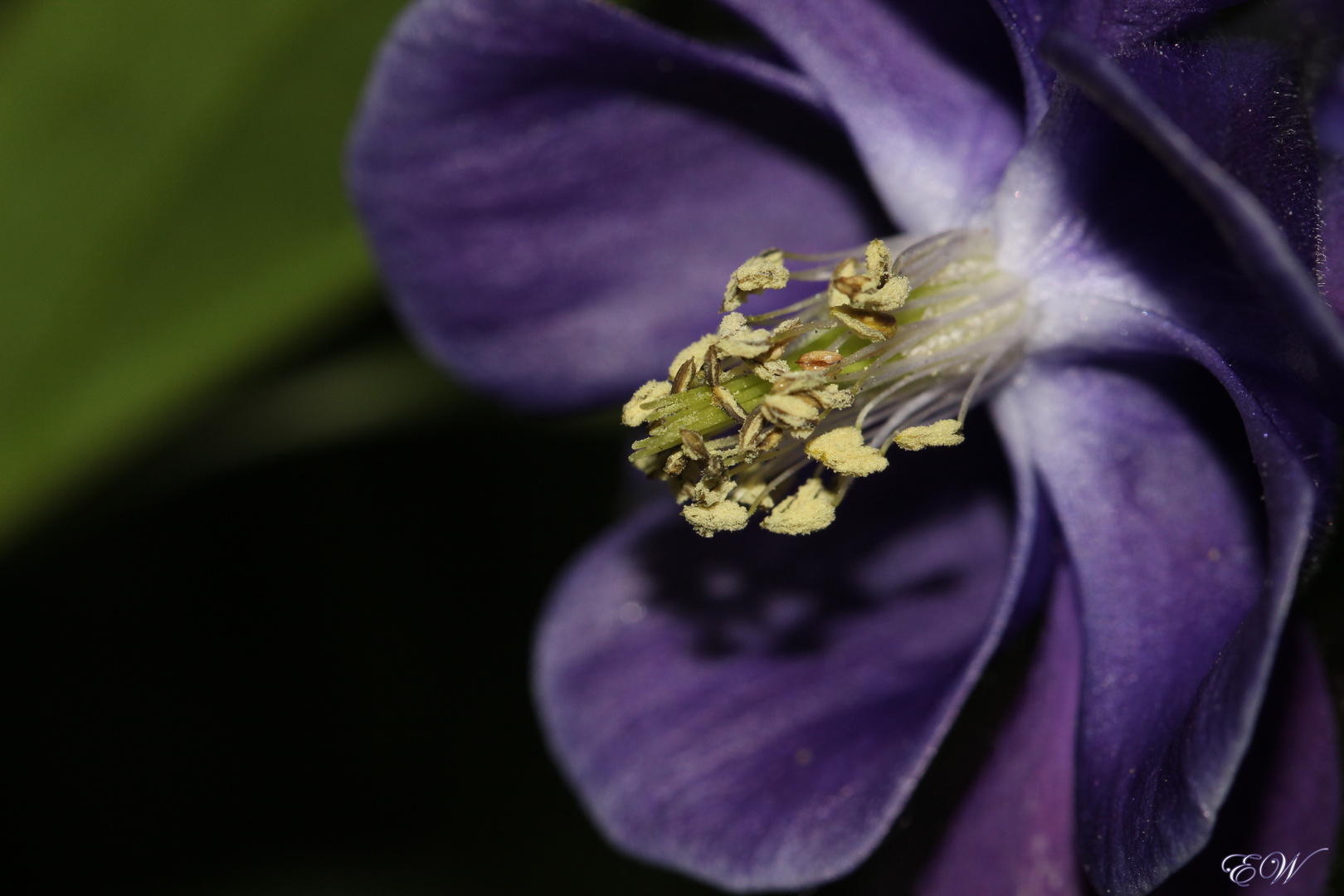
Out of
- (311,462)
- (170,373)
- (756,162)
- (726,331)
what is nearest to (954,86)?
(756,162)

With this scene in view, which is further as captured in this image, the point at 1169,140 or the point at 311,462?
the point at 311,462

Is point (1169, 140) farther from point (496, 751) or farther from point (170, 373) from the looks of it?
point (496, 751)

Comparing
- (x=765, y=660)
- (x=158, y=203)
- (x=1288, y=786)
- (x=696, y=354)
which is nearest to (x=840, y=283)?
(x=696, y=354)

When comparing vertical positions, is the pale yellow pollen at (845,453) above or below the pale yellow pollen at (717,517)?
above

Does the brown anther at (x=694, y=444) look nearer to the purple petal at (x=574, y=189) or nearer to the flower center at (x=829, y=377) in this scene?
the flower center at (x=829, y=377)

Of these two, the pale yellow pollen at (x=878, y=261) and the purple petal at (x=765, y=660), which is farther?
the purple petal at (x=765, y=660)

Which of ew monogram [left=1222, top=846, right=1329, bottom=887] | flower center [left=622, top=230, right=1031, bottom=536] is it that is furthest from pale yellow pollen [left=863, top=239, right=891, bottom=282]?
ew monogram [left=1222, top=846, right=1329, bottom=887]

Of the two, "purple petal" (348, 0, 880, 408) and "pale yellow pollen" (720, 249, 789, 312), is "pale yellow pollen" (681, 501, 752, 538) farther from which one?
"purple petal" (348, 0, 880, 408)

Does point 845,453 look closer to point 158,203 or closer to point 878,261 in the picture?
point 878,261

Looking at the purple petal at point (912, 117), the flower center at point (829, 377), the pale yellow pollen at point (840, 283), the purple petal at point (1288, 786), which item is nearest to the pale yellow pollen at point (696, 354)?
the flower center at point (829, 377)
